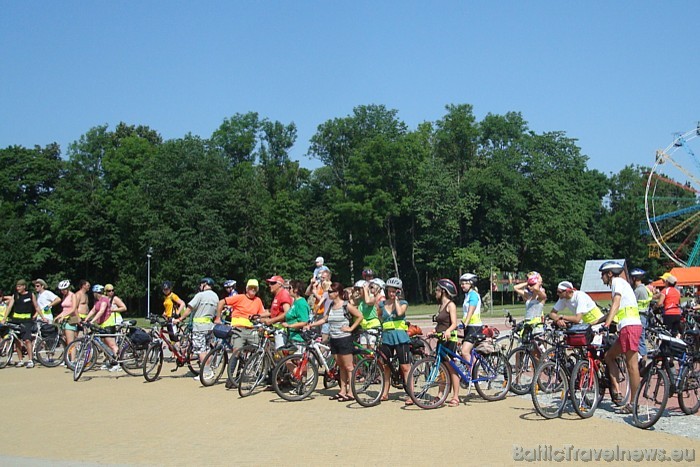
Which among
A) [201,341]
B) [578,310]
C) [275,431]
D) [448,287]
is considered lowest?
[275,431]

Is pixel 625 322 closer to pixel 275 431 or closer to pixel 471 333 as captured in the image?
pixel 471 333

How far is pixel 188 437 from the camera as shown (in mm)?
Answer: 8617

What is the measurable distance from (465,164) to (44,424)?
60.6m

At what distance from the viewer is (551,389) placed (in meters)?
9.39

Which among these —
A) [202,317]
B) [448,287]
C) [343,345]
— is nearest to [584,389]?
[448,287]

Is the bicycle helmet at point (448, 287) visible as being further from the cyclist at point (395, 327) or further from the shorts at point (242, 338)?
the shorts at point (242, 338)

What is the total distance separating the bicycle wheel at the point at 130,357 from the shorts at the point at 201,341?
145 centimetres

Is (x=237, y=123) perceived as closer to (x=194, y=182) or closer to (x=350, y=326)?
(x=194, y=182)

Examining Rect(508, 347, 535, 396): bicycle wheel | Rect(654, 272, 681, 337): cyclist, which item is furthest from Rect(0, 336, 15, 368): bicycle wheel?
Rect(654, 272, 681, 337): cyclist

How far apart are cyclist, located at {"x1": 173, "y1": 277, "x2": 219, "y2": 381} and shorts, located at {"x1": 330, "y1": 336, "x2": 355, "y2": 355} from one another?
3.52 meters

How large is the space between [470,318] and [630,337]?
2.68 meters

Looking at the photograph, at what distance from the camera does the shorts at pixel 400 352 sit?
10.8 m

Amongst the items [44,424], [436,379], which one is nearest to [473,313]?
[436,379]

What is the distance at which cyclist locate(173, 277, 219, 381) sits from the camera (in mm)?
13766
